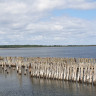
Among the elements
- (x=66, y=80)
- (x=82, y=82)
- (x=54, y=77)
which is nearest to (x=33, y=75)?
(x=54, y=77)

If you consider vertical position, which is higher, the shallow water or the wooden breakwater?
the wooden breakwater

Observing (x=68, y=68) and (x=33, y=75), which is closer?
(x=68, y=68)

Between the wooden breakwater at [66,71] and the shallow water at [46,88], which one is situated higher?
the wooden breakwater at [66,71]

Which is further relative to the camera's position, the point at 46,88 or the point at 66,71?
the point at 66,71

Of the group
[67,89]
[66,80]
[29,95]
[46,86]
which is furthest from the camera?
[66,80]

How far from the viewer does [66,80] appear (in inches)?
1031

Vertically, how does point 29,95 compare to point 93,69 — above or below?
below

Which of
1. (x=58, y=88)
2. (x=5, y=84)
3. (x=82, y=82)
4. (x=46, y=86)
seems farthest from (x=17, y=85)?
(x=82, y=82)

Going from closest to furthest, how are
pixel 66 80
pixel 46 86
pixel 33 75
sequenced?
pixel 46 86 → pixel 66 80 → pixel 33 75

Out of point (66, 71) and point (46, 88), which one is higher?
point (66, 71)

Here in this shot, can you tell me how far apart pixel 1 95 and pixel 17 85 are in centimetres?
469

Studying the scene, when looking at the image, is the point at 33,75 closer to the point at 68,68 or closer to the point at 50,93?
the point at 68,68

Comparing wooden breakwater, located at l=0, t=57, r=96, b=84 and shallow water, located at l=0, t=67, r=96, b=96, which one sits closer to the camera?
shallow water, located at l=0, t=67, r=96, b=96

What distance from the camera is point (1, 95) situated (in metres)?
21.4
